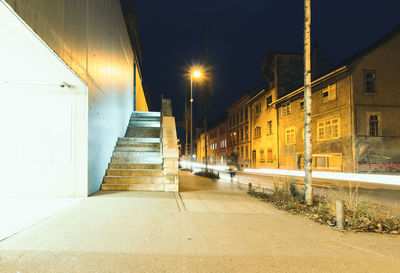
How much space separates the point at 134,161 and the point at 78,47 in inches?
181

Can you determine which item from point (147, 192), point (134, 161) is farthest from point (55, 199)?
point (134, 161)

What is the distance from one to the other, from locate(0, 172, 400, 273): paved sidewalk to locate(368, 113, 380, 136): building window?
704 inches

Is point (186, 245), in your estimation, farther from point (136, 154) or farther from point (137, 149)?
point (137, 149)

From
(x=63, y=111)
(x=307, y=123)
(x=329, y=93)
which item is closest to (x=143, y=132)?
(x=63, y=111)

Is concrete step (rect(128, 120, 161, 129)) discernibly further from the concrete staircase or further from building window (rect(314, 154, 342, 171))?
building window (rect(314, 154, 342, 171))

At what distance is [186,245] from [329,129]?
21.2 metres

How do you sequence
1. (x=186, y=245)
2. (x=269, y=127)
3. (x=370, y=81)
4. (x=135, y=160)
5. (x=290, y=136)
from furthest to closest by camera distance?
(x=269, y=127) → (x=290, y=136) → (x=370, y=81) → (x=135, y=160) → (x=186, y=245)

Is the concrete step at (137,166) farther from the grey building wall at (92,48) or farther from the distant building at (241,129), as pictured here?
the distant building at (241,129)

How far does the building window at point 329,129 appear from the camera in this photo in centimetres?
2039

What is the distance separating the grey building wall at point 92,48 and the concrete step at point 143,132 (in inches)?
41.5

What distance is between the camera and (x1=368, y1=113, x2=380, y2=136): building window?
19.3 m

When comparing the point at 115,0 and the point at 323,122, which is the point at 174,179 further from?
the point at 323,122

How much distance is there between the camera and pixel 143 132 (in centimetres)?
1323

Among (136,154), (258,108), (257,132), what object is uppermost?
(258,108)
